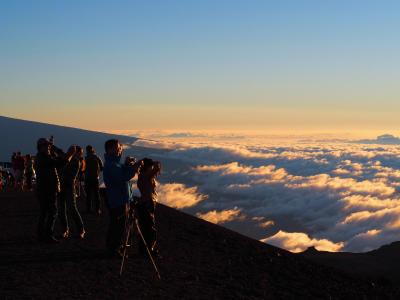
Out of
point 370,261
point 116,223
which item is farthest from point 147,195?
point 370,261

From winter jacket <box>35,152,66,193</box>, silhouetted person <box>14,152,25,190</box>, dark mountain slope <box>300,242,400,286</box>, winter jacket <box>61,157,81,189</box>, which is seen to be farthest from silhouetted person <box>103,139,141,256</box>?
dark mountain slope <box>300,242,400,286</box>

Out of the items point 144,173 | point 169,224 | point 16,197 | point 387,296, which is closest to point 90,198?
point 169,224

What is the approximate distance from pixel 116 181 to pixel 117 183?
6cm

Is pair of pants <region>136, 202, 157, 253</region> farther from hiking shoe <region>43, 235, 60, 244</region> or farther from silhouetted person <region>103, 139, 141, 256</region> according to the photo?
hiking shoe <region>43, 235, 60, 244</region>

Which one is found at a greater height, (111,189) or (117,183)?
(117,183)

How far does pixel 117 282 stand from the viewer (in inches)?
377

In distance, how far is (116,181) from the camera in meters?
10.2

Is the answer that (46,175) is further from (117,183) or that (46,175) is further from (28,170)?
(28,170)

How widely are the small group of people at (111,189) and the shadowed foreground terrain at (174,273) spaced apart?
15.3 inches

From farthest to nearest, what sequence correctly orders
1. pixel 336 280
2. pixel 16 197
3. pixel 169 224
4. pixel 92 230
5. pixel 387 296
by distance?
pixel 16 197, pixel 169 224, pixel 92 230, pixel 336 280, pixel 387 296

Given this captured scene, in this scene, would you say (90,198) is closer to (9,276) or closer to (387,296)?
(9,276)

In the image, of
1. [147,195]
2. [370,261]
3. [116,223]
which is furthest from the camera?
[370,261]

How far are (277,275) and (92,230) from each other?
5.22 metres

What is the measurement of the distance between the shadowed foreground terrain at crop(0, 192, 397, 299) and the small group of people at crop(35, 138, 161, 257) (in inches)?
15.3
